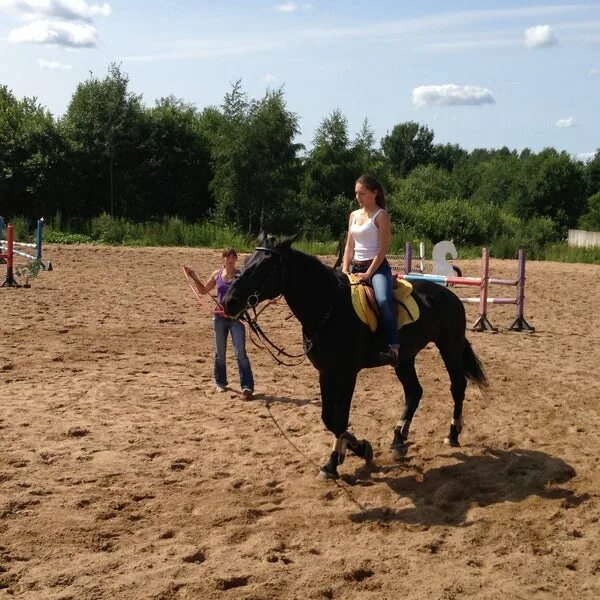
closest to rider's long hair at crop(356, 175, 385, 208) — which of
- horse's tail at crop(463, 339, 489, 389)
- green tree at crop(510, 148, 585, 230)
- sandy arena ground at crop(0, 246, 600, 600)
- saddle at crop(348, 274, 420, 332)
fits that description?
saddle at crop(348, 274, 420, 332)

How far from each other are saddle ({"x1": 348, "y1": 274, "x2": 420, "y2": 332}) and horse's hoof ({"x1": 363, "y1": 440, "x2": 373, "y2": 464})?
0.93 m

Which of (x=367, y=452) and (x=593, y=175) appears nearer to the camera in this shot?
(x=367, y=452)

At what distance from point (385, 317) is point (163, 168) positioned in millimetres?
31160

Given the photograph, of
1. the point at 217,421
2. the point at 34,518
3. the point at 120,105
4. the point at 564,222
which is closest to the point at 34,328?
the point at 217,421

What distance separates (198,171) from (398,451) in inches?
1245

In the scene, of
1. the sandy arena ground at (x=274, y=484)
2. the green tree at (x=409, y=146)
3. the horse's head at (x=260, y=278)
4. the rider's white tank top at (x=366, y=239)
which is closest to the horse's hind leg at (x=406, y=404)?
the sandy arena ground at (x=274, y=484)

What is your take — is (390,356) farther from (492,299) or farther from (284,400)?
(492,299)

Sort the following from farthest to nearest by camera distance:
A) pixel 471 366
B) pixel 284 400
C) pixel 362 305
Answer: pixel 284 400 → pixel 471 366 → pixel 362 305

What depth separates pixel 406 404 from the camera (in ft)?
23.1

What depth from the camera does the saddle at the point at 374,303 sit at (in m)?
6.23

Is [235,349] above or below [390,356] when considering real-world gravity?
below

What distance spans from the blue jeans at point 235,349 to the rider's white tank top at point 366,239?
95.3 inches

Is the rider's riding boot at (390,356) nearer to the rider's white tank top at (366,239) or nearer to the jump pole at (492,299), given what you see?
the rider's white tank top at (366,239)

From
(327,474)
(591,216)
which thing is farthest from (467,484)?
(591,216)
